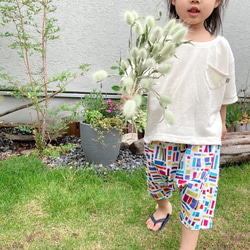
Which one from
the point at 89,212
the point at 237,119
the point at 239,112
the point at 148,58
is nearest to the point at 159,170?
the point at 89,212

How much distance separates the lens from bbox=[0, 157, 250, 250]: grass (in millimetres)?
1806

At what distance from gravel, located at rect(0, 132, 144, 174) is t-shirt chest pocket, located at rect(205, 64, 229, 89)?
1557mm

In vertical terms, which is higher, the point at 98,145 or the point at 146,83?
the point at 146,83

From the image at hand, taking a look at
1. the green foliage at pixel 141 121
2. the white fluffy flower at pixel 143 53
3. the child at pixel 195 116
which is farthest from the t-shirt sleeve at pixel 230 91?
the green foliage at pixel 141 121

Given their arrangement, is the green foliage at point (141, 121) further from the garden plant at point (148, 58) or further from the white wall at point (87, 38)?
the garden plant at point (148, 58)

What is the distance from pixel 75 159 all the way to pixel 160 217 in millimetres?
1339

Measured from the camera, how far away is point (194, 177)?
153cm

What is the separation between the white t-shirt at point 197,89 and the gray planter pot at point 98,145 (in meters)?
1.37

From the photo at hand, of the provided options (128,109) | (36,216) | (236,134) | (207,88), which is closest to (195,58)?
(207,88)

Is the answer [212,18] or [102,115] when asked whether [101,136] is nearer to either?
[102,115]

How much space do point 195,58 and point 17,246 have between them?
4.97 feet

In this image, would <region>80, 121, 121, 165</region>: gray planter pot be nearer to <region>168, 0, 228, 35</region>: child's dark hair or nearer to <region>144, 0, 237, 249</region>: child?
<region>144, 0, 237, 249</region>: child

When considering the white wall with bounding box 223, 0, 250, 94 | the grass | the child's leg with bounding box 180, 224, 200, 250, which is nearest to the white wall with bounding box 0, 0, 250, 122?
the white wall with bounding box 223, 0, 250, 94

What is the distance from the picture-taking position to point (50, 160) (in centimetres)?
291
